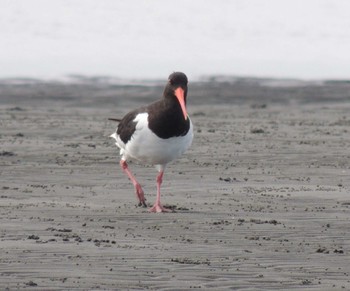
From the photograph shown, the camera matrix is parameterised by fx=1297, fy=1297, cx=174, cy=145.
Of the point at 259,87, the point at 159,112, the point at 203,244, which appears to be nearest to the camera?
the point at 203,244

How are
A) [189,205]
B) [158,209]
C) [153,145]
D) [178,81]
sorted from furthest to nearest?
1. [178,81]
2. [153,145]
3. [189,205]
4. [158,209]

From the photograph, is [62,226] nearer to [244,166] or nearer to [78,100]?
[244,166]

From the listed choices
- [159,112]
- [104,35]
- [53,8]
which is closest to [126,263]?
[159,112]

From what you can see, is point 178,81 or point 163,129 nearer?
point 163,129

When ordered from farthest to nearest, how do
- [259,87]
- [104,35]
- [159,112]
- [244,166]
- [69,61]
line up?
[104,35], [69,61], [259,87], [244,166], [159,112]

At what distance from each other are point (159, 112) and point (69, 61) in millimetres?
14882

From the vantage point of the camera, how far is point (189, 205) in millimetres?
11461

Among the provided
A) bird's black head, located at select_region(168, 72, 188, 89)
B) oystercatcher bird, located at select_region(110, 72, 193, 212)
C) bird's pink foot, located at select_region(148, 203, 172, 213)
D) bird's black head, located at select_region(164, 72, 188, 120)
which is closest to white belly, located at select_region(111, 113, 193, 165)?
oystercatcher bird, located at select_region(110, 72, 193, 212)

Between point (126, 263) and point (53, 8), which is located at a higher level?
point (53, 8)

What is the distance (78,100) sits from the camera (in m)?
22.3

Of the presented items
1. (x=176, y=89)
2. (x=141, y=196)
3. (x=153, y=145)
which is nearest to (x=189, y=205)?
(x=141, y=196)

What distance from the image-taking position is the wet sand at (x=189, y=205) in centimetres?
833

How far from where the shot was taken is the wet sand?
27.3 ft

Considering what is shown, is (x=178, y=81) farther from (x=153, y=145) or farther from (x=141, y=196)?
(x=141, y=196)
